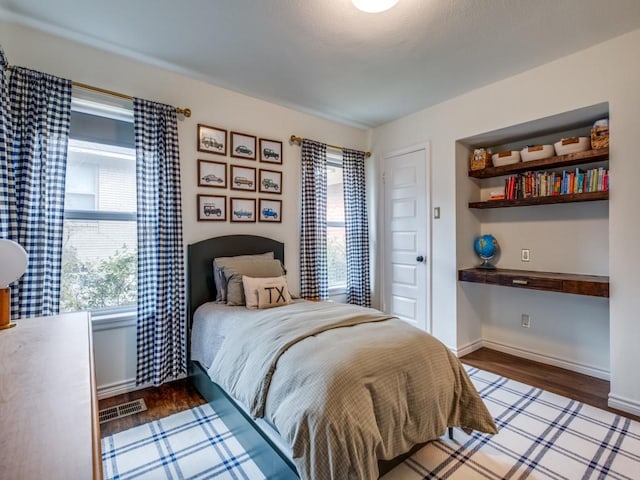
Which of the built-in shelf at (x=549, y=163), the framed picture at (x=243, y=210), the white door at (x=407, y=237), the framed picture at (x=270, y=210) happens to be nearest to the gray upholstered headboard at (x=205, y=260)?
the framed picture at (x=243, y=210)

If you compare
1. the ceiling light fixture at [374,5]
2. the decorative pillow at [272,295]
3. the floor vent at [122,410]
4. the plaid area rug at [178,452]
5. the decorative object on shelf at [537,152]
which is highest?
the ceiling light fixture at [374,5]

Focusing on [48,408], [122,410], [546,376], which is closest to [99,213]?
[122,410]

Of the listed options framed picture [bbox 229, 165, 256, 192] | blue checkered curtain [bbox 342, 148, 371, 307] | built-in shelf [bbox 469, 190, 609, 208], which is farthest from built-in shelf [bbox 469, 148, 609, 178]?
framed picture [bbox 229, 165, 256, 192]

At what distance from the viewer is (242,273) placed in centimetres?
263

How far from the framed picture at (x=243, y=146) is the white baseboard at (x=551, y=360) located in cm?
317

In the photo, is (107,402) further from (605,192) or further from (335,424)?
(605,192)

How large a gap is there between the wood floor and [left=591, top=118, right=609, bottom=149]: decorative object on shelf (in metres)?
1.87

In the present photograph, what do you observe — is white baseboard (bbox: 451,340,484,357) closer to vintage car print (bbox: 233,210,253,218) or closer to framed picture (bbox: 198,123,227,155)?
vintage car print (bbox: 233,210,253,218)

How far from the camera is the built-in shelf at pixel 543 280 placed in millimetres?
2387

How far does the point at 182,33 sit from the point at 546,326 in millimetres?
3918

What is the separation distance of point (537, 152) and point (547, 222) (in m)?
0.68

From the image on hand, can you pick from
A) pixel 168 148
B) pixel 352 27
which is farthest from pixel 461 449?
pixel 168 148

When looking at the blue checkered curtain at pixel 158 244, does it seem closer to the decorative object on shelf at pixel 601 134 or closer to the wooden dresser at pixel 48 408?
the wooden dresser at pixel 48 408

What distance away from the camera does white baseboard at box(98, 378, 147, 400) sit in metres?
2.38
